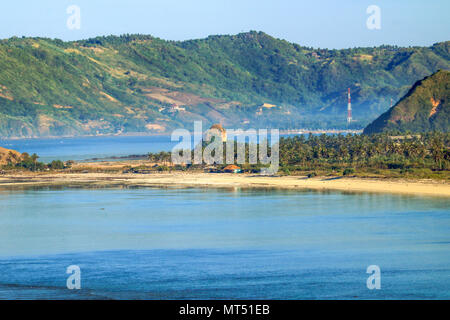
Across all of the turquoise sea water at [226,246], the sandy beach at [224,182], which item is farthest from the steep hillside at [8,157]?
the turquoise sea water at [226,246]

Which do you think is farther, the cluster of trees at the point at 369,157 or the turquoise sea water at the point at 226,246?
the cluster of trees at the point at 369,157

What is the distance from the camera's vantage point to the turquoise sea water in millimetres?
44281

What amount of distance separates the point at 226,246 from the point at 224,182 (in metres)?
53.3

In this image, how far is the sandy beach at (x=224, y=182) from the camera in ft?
312

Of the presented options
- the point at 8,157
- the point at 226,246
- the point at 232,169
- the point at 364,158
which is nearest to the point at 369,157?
the point at 364,158

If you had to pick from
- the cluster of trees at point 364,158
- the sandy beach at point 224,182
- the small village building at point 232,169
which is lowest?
the sandy beach at point 224,182

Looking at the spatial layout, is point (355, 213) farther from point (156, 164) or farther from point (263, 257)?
point (156, 164)

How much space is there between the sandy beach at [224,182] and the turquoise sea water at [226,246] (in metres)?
6.06

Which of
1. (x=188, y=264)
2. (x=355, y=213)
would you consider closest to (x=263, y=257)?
(x=188, y=264)

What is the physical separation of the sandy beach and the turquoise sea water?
606 centimetres

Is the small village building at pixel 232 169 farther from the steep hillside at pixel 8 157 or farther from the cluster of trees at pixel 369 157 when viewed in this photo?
the steep hillside at pixel 8 157

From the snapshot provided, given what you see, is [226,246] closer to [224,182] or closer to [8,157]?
[224,182]

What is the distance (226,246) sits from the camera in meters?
59.2
